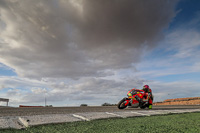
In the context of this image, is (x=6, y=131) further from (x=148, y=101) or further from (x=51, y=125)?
(x=148, y=101)

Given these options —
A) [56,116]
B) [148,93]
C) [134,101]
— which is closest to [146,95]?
[148,93]

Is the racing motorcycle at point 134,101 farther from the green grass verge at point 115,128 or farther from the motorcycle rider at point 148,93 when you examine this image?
the green grass verge at point 115,128

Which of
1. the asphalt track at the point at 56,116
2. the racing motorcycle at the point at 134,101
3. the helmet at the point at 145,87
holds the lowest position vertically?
the asphalt track at the point at 56,116

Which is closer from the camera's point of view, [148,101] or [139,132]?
[139,132]

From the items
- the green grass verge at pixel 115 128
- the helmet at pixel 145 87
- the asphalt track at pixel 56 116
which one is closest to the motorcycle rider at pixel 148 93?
the helmet at pixel 145 87

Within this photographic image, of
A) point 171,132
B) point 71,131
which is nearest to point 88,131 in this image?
point 71,131

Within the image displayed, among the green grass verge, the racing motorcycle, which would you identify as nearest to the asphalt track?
the green grass verge

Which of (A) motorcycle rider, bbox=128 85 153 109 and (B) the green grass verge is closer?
(B) the green grass verge

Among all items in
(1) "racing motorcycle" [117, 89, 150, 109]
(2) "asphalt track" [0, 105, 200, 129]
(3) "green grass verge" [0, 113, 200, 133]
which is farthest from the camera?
(1) "racing motorcycle" [117, 89, 150, 109]

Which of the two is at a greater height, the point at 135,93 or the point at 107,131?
the point at 135,93

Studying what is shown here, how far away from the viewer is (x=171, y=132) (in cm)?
277

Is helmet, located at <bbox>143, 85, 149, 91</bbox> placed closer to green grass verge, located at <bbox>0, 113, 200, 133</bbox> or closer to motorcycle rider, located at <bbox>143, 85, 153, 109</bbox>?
motorcycle rider, located at <bbox>143, 85, 153, 109</bbox>

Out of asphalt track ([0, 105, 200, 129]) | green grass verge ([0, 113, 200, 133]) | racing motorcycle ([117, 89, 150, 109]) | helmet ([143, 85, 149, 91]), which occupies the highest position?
helmet ([143, 85, 149, 91])

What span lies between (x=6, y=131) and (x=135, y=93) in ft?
29.4
